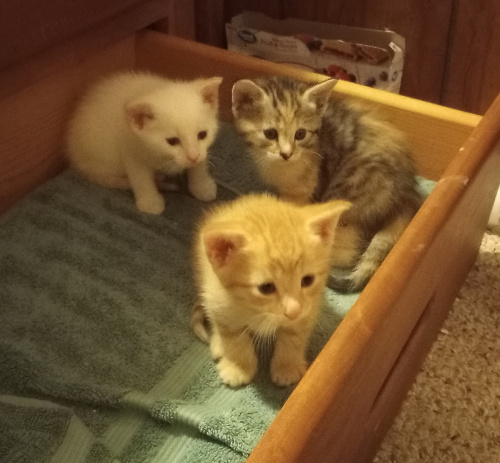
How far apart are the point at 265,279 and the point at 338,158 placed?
1.74ft

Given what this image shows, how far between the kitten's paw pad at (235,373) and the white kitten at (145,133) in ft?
1.50

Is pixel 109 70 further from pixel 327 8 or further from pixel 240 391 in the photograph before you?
pixel 240 391

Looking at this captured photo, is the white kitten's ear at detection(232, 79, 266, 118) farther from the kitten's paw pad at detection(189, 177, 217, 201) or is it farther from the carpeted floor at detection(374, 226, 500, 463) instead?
the carpeted floor at detection(374, 226, 500, 463)

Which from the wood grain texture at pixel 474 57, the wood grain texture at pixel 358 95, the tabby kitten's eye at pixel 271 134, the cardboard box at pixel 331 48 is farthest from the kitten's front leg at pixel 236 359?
the wood grain texture at pixel 474 57

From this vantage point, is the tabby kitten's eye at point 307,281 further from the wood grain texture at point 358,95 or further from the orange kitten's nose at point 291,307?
the wood grain texture at point 358,95

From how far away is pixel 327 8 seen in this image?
1764mm

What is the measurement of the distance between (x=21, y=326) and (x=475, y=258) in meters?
1.10

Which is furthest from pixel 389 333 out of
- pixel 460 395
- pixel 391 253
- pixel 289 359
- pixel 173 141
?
pixel 173 141

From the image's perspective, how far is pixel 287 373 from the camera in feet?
3.14

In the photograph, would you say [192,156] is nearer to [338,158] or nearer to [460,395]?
[338,158]

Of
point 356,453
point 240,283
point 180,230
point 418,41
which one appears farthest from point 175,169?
point 418,41

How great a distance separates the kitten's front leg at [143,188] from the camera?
1.30 metres

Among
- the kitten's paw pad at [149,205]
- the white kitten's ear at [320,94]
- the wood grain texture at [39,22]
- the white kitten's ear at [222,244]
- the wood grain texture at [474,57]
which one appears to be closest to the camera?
the white kitten's ear at [222,244]

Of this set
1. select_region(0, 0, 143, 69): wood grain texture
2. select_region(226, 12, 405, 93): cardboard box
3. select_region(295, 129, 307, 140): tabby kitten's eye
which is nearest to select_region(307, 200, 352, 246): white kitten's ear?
select_region(295, 129, 307, 140): tabby kitten's eye
